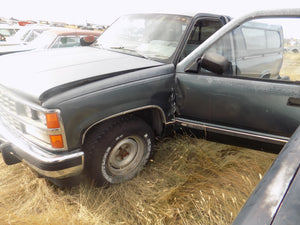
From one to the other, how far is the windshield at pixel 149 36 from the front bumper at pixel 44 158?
1.37 metres

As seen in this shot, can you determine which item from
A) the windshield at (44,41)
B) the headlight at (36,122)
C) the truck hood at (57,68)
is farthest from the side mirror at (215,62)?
the windshield at (44,41)

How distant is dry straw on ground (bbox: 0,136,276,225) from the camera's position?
78.8 inches

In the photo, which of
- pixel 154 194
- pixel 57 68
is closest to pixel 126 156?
pixel 154 194

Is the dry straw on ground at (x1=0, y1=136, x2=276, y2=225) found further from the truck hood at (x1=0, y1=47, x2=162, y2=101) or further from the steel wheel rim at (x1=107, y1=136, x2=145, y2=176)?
the truck hood at (x1=0, y1=47, x2=162, y2=101)

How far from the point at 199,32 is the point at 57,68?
1761mm

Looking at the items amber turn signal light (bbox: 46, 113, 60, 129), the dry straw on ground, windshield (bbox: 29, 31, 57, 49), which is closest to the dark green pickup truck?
amber turn signal light (bbox: 46, 113, 60, 129)

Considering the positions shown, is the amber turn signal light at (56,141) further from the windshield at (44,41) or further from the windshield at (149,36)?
the windshield at (44,41)

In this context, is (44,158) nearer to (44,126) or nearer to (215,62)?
(44,126)

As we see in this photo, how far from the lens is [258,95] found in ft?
6.93

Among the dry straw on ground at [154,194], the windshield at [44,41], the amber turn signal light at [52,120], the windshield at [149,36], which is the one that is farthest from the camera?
the windshield at [44,41]

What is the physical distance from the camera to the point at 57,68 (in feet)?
7.08

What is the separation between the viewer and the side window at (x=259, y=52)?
6.90 ft

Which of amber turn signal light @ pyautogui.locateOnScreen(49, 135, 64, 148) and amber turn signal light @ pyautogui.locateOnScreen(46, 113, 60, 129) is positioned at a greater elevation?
amber turn signal light @ pyautogui.locateOnScreen(46, 113, 60, 129)

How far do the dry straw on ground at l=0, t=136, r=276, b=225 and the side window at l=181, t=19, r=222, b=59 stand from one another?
1.06m
